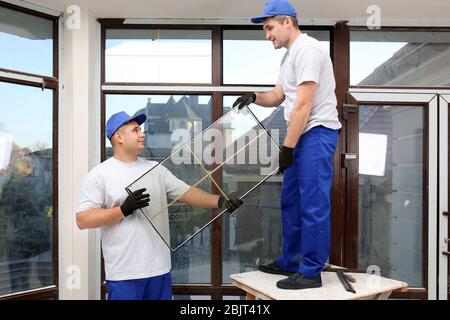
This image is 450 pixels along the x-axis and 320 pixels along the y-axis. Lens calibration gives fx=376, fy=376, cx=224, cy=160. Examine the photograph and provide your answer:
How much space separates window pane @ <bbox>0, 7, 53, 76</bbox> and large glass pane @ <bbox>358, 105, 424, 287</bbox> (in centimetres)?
199

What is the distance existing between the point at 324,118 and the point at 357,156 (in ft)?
2.98

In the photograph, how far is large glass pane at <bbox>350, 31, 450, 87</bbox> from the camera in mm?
2363

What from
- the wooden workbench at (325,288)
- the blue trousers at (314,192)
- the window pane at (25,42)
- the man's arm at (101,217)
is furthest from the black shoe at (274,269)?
the window pane at (25,42)

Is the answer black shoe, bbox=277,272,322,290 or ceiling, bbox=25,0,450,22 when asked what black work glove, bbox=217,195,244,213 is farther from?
ceiling, bbox=25,0,450,22

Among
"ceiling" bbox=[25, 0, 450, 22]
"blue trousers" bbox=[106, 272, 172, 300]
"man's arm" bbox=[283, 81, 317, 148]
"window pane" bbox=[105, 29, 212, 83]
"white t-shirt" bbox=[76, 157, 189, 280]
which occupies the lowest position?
"blue trousers" bbox=[106, 272, 172, 300]

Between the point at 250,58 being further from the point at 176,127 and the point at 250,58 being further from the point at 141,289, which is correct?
the point at 141,289

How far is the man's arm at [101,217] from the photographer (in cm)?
166

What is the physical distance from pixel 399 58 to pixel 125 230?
1.94 m

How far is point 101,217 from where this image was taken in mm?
1661

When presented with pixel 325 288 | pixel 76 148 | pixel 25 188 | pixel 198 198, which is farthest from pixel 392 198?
pixel 25 188

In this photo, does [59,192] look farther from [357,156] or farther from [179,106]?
[357,156]

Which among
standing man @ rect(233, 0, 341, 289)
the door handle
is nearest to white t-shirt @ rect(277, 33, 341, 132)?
standing man @ rect(233, 0, 341, 289)

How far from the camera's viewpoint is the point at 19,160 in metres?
2.14

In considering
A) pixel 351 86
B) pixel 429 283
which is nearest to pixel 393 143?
pixel 351 86
